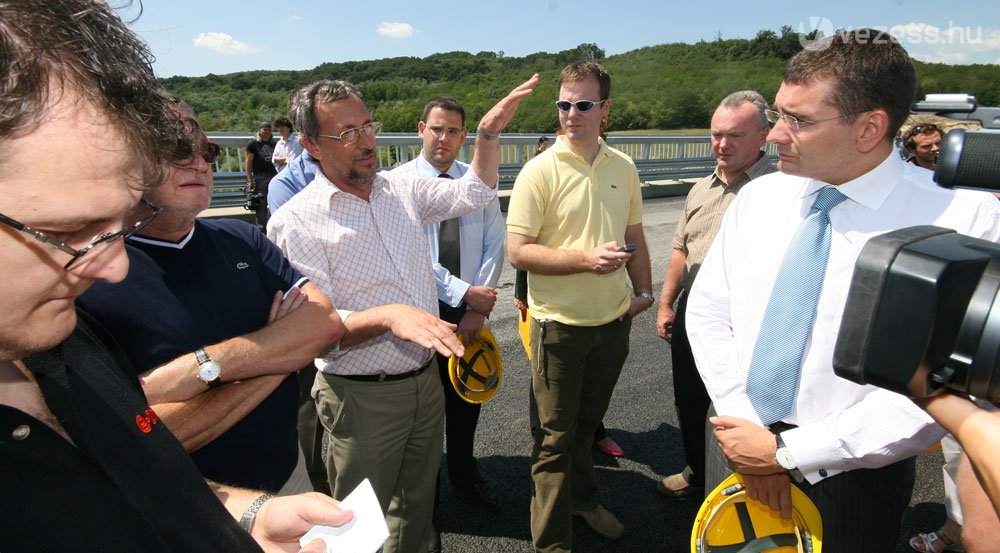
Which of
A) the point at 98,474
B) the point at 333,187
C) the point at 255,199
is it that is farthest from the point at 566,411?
the point at 255,199

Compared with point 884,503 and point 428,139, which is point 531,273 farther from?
point 884,503

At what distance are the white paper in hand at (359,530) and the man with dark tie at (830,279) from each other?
1.18 metres

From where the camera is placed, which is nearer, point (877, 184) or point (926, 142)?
point (877, 184)

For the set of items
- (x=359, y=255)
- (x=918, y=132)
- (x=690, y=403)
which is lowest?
(x=690, y=403)

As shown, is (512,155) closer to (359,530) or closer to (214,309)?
(214,309)

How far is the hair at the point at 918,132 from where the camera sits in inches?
164

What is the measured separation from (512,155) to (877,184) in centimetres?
1187

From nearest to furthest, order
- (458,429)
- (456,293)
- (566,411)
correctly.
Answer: (566,411), (456,293), (458,429)

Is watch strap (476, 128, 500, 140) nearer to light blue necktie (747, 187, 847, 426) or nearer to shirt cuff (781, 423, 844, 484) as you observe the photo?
light blue necktie (747, 187, 847, 426)

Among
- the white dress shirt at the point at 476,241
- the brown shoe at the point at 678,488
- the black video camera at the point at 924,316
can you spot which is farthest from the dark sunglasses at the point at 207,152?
the brown shoe at the point at 678,488

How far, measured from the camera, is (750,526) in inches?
70.2

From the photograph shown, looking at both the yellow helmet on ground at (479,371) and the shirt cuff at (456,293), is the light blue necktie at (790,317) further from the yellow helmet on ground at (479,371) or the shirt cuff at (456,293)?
the shirt cuff at (456,293)

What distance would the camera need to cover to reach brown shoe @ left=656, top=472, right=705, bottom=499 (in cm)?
325

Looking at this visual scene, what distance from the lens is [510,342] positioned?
510 cm
